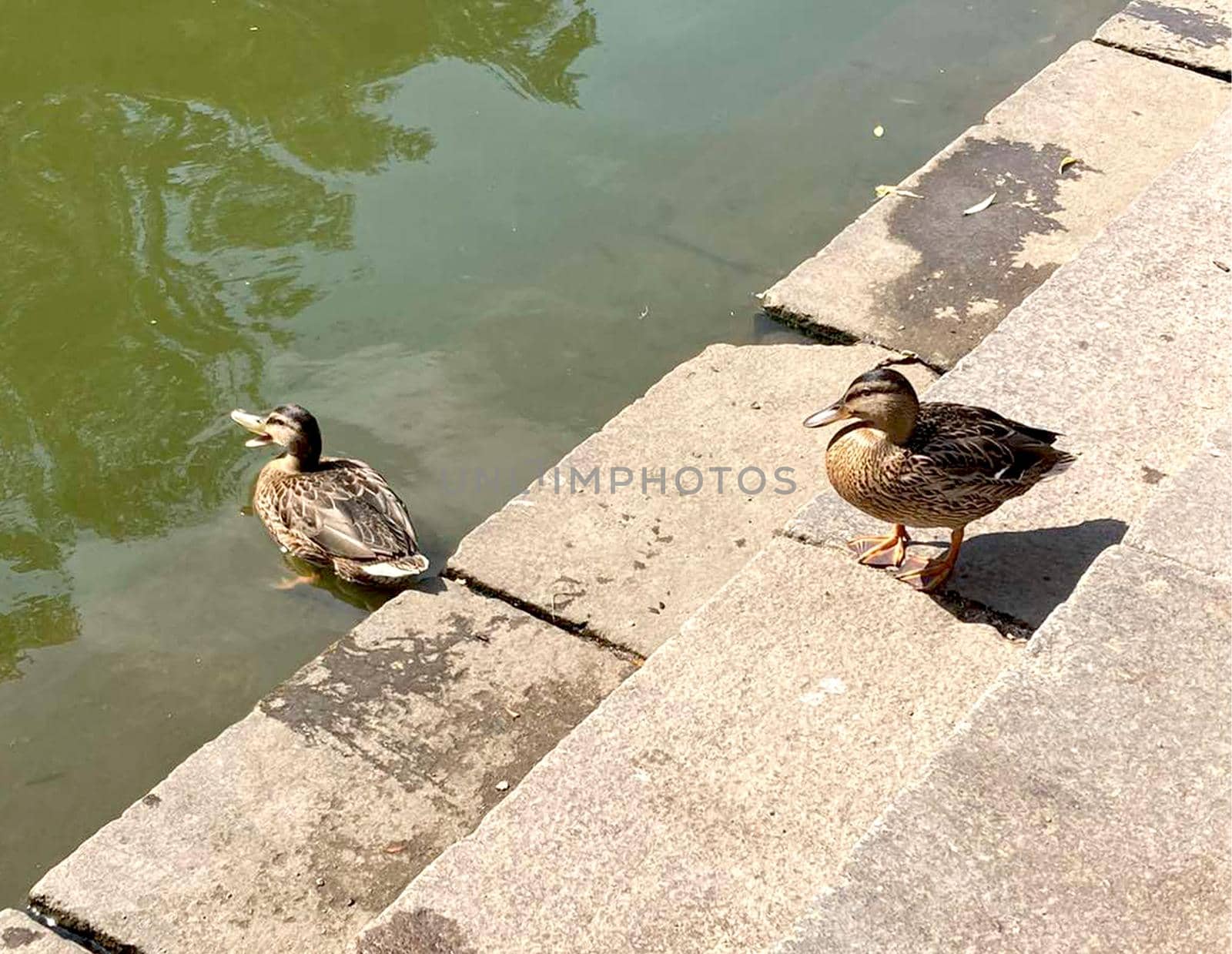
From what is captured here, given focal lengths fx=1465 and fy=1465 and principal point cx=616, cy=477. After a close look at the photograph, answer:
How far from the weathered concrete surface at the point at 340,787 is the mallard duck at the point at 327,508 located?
0.33 meters

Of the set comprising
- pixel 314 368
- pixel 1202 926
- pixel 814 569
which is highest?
pixel 1202 926

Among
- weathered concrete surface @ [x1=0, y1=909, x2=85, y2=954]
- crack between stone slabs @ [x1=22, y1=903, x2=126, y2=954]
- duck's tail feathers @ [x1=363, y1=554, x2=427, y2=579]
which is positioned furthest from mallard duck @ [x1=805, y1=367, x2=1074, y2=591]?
A: weathered concrete surface @ [x1=0, y1=909, x2=85, y2=954]

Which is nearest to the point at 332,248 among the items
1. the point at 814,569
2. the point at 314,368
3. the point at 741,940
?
the point at 314,368

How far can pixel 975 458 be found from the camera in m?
3.79

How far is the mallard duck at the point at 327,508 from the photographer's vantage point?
495 centimetres

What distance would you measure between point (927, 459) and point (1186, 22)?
16.7ft

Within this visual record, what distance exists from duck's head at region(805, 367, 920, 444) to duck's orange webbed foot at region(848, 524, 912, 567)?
336 mm

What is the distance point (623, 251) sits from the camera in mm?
6445

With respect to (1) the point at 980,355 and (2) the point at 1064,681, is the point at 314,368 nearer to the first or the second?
(1) the point at 980,355

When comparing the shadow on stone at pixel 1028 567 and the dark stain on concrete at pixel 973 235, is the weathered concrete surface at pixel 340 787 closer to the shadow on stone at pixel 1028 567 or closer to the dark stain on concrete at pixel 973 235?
the shadow on stone at pixel 1028 567

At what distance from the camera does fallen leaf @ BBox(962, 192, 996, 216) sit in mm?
6270

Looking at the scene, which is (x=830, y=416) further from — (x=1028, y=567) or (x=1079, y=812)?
(x=1079, y=812)

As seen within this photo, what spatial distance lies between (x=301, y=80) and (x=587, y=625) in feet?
13.6

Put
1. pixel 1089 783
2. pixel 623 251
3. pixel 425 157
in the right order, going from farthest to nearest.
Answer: pixel 425 157, pixel 623 251, pixel 1089 783
